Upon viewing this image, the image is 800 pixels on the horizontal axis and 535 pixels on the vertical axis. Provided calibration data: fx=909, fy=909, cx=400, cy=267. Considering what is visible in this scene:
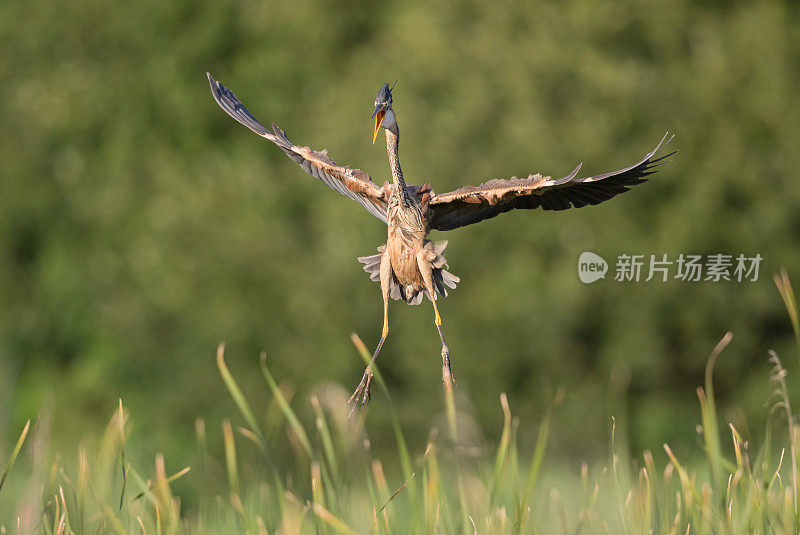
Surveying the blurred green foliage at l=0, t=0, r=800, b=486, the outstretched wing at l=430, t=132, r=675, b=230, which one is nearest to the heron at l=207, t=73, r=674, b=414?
the outstretched wing at l=430, t=132, r=675, b=230

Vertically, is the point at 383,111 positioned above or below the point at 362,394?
above

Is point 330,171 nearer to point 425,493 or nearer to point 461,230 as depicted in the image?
point 425,493

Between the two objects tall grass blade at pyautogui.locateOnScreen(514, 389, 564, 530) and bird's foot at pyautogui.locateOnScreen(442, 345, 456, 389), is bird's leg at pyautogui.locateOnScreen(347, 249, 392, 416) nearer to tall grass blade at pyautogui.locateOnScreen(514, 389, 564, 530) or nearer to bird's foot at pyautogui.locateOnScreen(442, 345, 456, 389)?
bird's foot at pyautogui.locateOnScreen(442, 345, 456, 389)

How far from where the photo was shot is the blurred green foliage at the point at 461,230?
6949 millimetres

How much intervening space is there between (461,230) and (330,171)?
573 centimetres

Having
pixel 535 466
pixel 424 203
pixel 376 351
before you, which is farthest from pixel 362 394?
pixel 535 466

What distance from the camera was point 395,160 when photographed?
3.22 feet

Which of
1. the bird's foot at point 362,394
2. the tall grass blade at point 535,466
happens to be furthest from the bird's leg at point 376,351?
the tall grass blade at point 535,466

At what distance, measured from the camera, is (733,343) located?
7.25m

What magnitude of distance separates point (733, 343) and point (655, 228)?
112 cm

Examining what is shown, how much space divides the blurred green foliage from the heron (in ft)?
17.4

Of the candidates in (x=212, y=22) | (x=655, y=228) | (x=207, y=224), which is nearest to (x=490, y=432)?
(x=655, y=228)

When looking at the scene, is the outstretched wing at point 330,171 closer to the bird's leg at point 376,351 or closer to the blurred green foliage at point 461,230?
the bird's leg at point 376,351

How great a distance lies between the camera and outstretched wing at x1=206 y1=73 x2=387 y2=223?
1.15 meters
